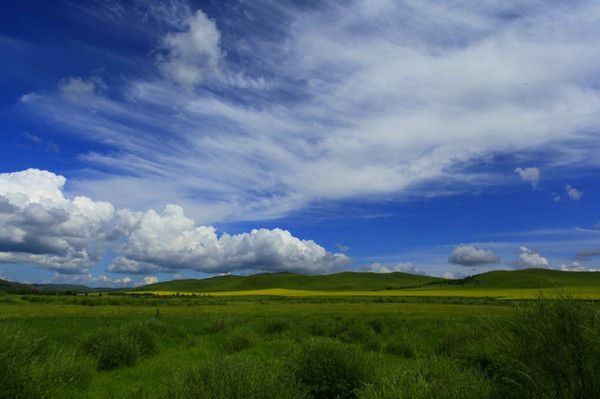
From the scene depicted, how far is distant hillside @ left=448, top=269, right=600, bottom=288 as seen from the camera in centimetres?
15000

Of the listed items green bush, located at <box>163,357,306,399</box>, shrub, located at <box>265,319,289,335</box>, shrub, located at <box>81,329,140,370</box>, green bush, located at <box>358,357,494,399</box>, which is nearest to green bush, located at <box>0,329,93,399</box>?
green bush, located at <box>163,357,306,399</box>

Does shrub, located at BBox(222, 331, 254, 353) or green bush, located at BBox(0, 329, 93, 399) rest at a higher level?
green bush, located at BBox(0, 329, 93, 399)

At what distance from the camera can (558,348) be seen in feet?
26.0

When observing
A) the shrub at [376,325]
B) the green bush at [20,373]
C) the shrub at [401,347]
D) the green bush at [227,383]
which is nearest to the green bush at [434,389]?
the green bush at [227,383]

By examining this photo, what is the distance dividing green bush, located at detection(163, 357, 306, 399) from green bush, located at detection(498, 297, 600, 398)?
4.74m

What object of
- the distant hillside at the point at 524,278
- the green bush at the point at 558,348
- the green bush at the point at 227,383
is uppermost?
the distant hillside at the point at 524,278

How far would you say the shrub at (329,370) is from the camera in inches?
594

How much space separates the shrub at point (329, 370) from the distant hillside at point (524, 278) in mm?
143435

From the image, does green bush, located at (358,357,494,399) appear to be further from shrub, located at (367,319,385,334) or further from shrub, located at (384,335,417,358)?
shrub, located at (367,319,385,334)

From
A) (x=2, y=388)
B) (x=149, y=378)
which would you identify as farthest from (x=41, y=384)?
(x=149, y=378)

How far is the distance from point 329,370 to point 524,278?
168 meters

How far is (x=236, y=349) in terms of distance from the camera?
83.3ft

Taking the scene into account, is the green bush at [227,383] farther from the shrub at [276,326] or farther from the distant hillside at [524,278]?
the distant hillside at [524,278]

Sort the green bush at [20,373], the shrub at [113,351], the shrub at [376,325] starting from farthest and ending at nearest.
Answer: the shrub at [376,325] < the shrub at [113,351] < the green bush at [20,373]
